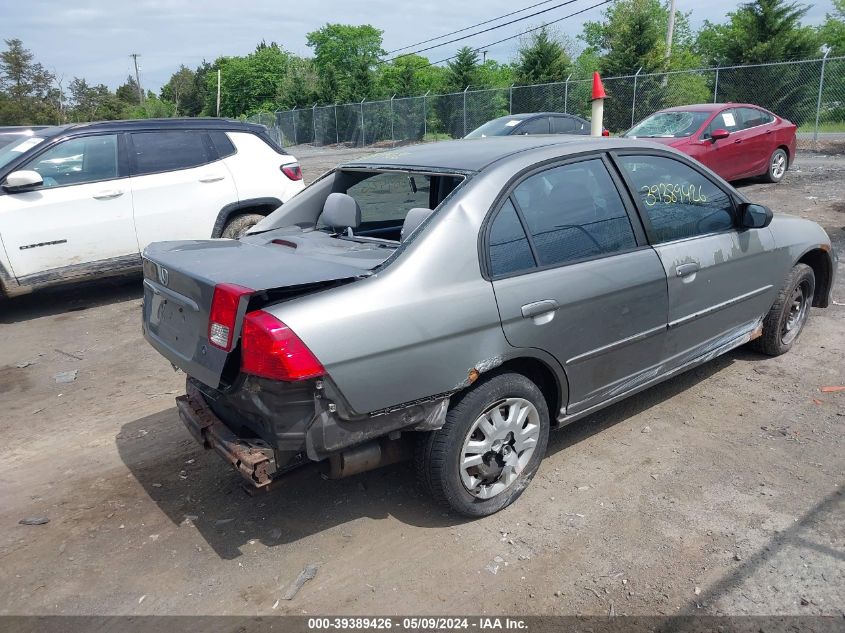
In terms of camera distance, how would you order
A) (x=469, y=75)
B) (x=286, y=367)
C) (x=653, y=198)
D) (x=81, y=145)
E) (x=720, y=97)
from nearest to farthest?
(x=286, y=367) < (x=653, y=198) < (x=81, y=145) < (x=720, y=97) < (x=469, y=75)

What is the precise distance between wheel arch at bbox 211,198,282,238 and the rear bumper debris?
4648 millimetres

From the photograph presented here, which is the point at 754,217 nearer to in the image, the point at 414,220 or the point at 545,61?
the point at 414,220

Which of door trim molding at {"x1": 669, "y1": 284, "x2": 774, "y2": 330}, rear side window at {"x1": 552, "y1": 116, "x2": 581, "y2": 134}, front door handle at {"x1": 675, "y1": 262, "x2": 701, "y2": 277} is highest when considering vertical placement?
rear side window at {"x1": 552, "y1": 116, "x2": 581, "y2": 134}

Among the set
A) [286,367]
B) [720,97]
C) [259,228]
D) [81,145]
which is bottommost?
[286,367]

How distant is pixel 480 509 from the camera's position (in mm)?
3344

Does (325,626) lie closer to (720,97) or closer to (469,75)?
(720,97)

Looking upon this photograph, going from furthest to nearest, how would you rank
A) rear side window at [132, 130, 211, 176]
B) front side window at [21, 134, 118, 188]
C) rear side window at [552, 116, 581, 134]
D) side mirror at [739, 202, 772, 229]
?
rear side window at [552, 116, 581, 134] → rear side window at [132, 130, 211, 176] → front side window at [21, 134, 118, 188] → side mirror at [739, 202, 772, 229]

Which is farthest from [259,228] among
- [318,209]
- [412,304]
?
[412,304]

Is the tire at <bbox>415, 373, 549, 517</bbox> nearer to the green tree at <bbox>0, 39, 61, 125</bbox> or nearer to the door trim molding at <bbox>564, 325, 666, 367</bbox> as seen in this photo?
the door trim molding at <bbox>564, 325, 666, 367</bbox>

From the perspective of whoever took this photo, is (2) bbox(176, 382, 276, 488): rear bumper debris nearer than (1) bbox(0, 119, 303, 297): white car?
Yes

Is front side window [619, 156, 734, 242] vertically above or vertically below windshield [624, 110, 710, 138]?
below

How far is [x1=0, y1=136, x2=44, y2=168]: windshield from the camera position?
22.3ft

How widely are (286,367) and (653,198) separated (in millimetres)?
2461

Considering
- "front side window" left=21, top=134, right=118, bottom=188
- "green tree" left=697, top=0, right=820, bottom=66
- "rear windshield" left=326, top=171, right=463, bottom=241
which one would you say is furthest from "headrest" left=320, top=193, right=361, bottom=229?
"green tree" left=697, top=0, right=820, bottom=66
